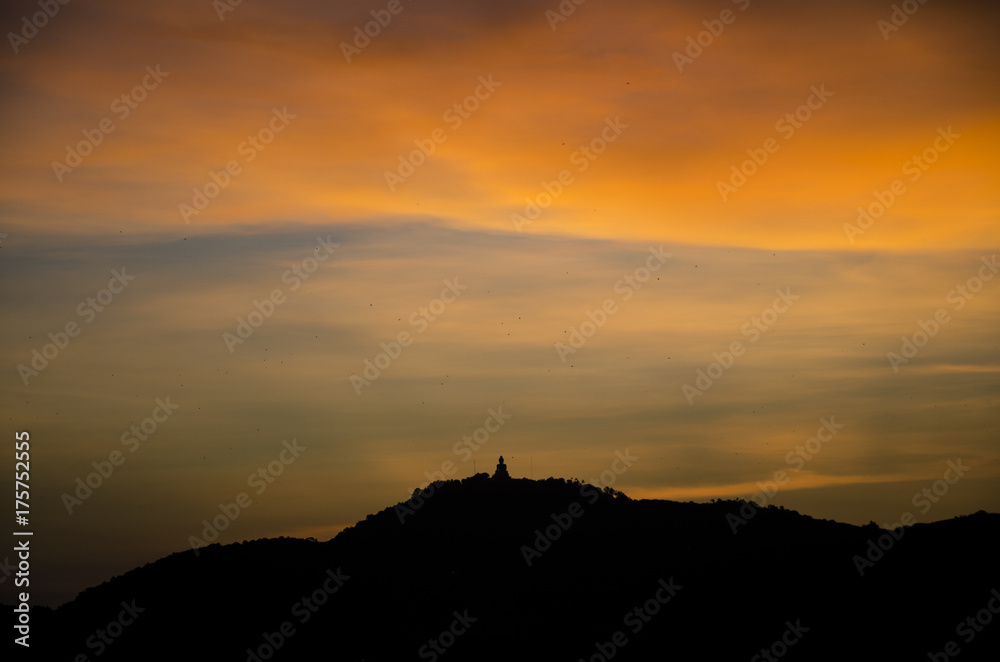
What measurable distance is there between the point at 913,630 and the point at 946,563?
11.9m

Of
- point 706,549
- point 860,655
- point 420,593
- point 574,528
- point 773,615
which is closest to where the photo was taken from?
point 860,655

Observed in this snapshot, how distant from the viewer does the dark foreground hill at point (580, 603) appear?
3337 inches

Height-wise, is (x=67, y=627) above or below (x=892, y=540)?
above

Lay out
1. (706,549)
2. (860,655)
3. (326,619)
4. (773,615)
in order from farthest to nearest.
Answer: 1. (706,549)
2. (326,619)
3. (773,615)
4. (860,655)

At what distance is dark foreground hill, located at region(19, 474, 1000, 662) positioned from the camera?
278 feet

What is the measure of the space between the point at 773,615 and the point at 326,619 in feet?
129

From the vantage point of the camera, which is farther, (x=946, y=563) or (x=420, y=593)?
(x=420, y=593)

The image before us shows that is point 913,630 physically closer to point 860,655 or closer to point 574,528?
point 860,655

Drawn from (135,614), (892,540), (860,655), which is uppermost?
(135,614)

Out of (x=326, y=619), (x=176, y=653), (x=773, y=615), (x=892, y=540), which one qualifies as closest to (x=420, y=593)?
(x=326, y=619)

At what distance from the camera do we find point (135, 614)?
101 m

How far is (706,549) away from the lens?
409 ft

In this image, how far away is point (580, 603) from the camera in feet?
340

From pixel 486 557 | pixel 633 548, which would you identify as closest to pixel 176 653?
pixel 486 557
